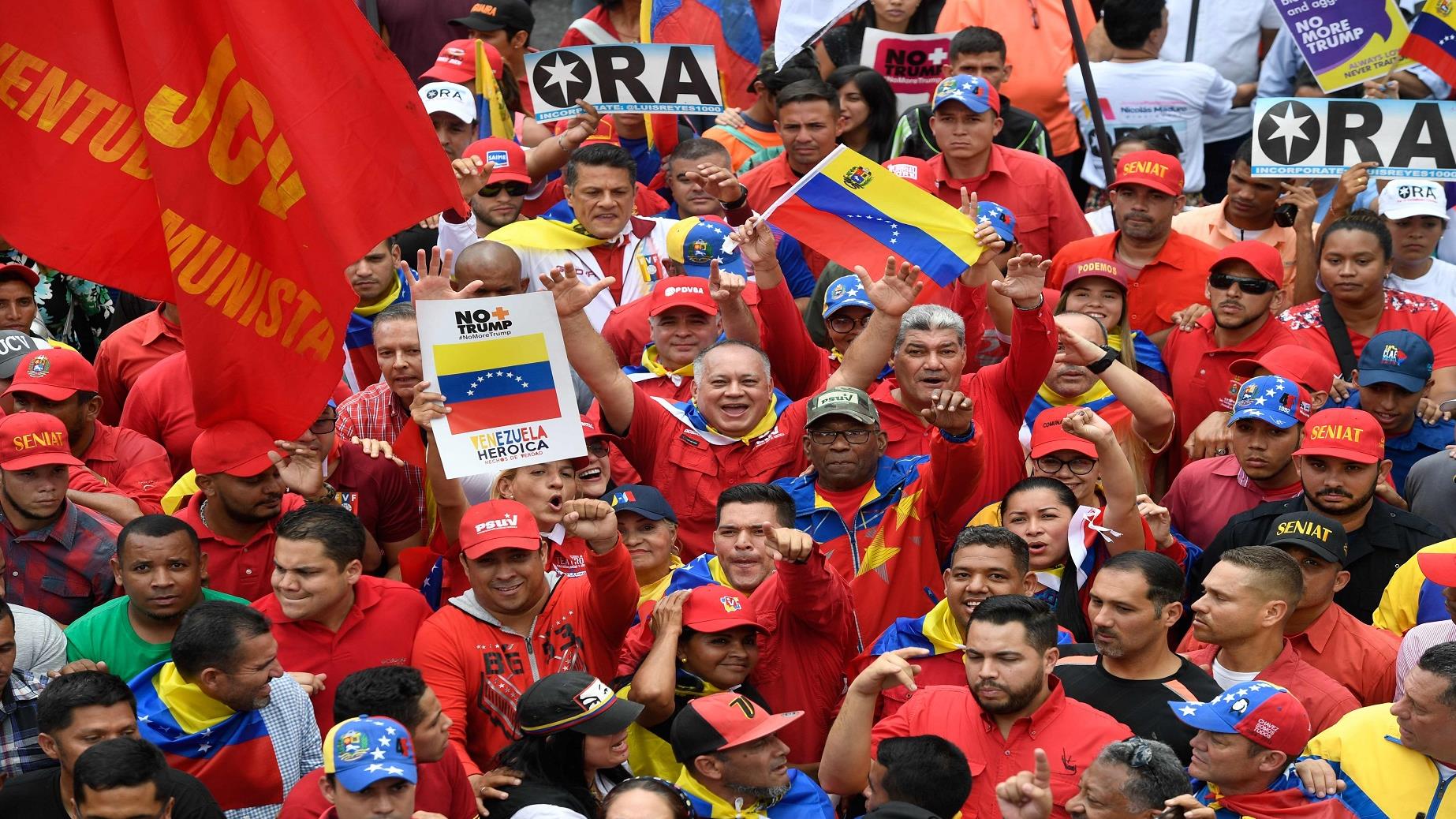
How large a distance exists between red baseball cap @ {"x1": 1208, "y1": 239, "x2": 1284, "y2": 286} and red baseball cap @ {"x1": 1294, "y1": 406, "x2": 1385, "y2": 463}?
4.35 ft

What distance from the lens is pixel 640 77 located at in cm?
1038

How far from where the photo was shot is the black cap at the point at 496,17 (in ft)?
39.7

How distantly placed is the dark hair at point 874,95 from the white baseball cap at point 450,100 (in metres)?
2.15

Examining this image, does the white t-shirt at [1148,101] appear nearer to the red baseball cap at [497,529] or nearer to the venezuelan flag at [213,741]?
the red baseball cap at [497,529]

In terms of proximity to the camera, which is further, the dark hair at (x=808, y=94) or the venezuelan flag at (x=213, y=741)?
the dark hair at (x=808, y=94)

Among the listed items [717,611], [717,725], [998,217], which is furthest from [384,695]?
[998,217]

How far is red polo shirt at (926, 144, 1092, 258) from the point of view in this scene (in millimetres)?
9805

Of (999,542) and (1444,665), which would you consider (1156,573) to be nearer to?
(999,542)

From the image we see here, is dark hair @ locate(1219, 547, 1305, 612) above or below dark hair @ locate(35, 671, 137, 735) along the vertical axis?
below

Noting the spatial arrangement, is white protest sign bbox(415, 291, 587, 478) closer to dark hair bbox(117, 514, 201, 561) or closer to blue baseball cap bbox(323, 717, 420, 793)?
dark hair bbox(117, 514, 201, 561)

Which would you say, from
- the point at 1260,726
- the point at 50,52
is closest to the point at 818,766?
the point at 1260,726

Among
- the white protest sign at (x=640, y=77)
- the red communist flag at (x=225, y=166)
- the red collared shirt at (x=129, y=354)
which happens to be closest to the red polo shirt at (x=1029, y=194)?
the white protest sign at (x=640, y=77)

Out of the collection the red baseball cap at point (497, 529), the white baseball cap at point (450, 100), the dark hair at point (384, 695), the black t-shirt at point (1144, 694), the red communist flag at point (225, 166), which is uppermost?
the red communist flag at point (225, 166)

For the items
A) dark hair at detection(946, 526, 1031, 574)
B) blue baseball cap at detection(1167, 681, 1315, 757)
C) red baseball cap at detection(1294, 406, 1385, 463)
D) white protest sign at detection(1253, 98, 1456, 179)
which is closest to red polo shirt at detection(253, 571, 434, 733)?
dark hair at detection(946, 526, 1031, 574)
